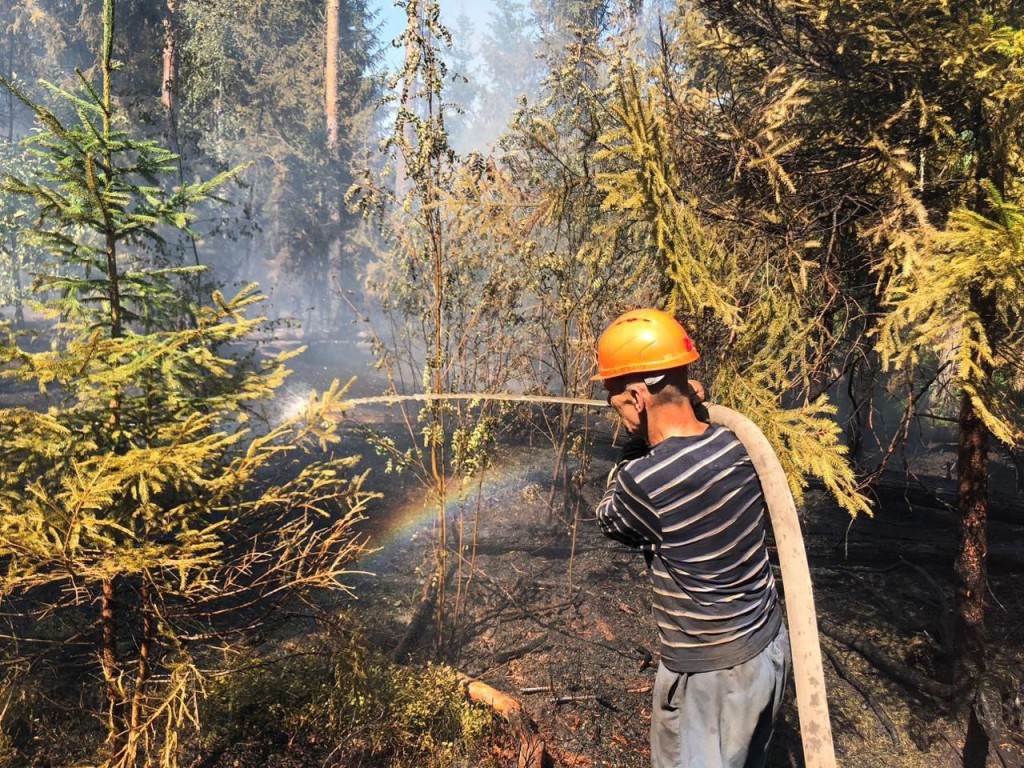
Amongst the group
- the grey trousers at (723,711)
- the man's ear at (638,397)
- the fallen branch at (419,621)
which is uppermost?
the man's ear at (638,397)

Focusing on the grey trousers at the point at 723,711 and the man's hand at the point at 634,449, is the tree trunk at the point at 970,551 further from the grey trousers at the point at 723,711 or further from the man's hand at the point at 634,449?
the man's hand at the point at 634,449

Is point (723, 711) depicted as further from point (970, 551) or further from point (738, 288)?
point (970, 551)

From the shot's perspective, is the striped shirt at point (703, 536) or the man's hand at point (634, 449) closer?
the striped shirt at point (703, 536)

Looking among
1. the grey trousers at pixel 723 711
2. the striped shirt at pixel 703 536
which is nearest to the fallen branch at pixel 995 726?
the grey trousers at pixel 723 711

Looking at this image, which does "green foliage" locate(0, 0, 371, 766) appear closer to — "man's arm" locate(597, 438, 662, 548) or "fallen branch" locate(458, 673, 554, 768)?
"man's arm" locate(597, 438, 662, 548)

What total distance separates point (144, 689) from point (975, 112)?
7.04 meters

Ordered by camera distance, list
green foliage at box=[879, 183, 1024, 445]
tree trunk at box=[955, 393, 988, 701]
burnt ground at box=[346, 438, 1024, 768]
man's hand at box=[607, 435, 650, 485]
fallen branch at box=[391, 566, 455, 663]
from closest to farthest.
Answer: man's hand at box=[607, 435, 650, 485] → green foliage at box=[879, 183, 1024, 445] → tree trunk at box=[955, 393, 988, 701] → burnt ground at box=[346, 438, 1024, 768] → fallen branch at box=[391, 566, 455, 663]

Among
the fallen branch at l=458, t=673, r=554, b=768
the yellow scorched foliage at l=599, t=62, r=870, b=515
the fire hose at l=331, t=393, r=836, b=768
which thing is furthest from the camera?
the fallen branch at l=458, t=673, r=554, b=768

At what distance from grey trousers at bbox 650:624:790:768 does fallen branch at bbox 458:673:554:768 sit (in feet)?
6.15

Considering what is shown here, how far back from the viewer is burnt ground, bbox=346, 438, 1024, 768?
4.94m

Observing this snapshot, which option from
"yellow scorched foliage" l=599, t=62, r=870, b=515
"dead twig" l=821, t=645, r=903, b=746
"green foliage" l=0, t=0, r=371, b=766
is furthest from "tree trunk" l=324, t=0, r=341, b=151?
"dead twig" l=821, t=645, r=903, b=746

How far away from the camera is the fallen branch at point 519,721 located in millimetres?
3967

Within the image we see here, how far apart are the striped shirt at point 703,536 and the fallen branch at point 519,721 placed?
7.20 ft

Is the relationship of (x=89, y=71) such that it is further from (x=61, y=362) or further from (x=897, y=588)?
(x=897, y=588)
